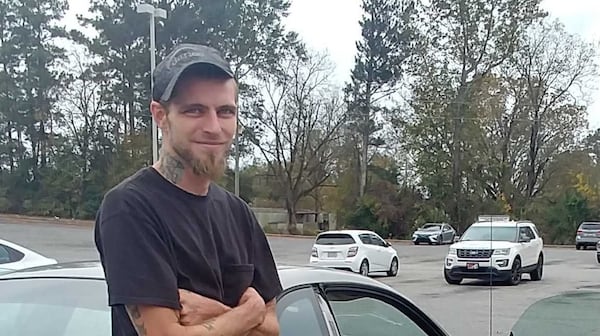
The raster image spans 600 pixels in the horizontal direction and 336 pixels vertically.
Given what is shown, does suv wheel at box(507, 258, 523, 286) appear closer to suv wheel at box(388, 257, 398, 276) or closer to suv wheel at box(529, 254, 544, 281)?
suv wheel at box(529, 254, 544, 281)

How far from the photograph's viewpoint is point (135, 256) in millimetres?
1897

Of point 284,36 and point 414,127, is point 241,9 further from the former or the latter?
point 414,127

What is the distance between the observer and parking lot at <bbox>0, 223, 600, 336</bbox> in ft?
44.3

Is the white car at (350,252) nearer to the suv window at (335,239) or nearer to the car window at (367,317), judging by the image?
the suv window at (335,239)

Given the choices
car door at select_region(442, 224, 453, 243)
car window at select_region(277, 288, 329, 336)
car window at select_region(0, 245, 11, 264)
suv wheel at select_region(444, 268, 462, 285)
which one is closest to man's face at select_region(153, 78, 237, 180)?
car window at select_region(277, 288, 329, 336)

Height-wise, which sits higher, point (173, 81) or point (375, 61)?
point (375, 61)

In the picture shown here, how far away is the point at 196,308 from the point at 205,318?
4 cm

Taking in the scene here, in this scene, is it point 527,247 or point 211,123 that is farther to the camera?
point 527,247

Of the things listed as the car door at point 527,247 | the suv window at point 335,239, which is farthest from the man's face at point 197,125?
the suv window at point 335,239

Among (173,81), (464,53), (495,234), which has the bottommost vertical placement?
(495,234)

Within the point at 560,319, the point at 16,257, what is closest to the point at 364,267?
the point at 16,257

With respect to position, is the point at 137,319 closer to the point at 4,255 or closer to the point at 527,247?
the point at 4,255

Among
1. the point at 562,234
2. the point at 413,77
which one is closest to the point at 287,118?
the point at 413,77

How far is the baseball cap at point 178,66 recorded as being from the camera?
2092mm
